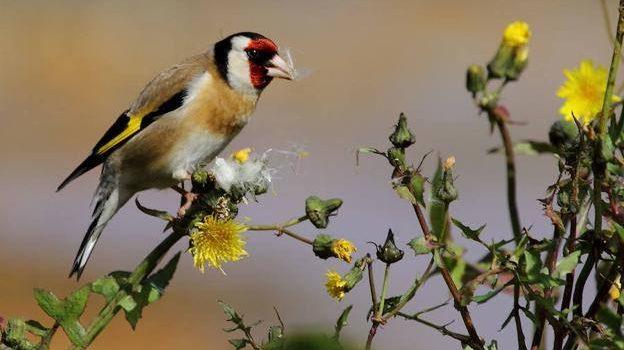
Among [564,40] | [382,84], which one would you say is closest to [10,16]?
[382,84]

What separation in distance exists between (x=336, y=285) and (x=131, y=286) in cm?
24

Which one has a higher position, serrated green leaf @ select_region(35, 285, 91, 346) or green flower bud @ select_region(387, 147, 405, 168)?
green flower bud @ select_region(387, 147, 405, 168)

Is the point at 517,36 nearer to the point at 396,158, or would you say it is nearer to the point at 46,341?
the point at 396,158

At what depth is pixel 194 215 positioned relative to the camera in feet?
5.37

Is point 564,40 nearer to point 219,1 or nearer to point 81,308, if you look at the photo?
point 219,1

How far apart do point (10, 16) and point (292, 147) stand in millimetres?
9331

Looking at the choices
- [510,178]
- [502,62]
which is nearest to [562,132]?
[510,178]

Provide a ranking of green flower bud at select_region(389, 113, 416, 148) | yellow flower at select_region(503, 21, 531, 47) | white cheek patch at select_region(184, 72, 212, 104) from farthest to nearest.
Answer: white cheek patch at select_region(184, 72, 212, 104)
yellow flower at select_region(503, 21, 531, 47)
green flower bud at select_region(389, 113, 416, 148)

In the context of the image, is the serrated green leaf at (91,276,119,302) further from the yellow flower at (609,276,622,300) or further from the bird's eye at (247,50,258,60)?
the bird's eye at (247,50,258,60)

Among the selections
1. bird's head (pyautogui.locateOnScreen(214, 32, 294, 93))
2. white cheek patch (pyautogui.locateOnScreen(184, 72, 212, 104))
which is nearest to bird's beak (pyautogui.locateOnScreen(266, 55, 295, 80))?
bird's head (pyautogui.locateOnScreen(214, 32, 294, 93))

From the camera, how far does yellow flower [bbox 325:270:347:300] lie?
1.56m

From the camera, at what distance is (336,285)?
157 cm

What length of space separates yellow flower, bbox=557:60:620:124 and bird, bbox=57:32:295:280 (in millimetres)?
1151

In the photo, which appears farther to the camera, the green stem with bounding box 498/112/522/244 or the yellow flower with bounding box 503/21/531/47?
the yellow flower with bounding box 503/21/531/47
